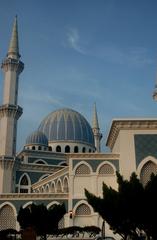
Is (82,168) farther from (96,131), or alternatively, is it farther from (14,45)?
(96,131)

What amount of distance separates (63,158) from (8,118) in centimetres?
1165

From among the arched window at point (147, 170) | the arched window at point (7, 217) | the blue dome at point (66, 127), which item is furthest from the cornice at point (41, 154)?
the arched window at point (147, 170)

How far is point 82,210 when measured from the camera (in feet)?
85.0

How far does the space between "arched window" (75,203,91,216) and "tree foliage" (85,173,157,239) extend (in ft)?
32.6

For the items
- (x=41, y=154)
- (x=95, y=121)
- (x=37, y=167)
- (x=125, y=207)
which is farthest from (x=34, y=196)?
(x=95, y=121)

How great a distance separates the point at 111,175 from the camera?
Answer: 2622cm

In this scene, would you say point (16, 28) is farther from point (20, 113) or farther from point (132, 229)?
point (132, 229)

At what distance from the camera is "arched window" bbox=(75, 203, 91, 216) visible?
25.8 m

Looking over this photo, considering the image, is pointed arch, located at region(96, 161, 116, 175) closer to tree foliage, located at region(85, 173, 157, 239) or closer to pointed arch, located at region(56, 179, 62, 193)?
pointed arch, located at region(56, 179, 62, 193)

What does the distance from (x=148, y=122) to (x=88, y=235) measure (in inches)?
337

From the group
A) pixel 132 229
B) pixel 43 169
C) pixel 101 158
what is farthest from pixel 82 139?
pixel 132 229

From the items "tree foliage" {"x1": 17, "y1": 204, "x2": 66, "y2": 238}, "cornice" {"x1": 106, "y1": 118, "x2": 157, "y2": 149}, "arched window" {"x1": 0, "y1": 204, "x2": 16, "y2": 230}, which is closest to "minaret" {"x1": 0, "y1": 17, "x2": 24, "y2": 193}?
"arched window" {"x1": 0, "y1": 204, "x2": 16, "y2": 230}

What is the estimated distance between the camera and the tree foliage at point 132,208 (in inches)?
547

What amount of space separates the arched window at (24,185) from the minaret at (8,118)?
336 centimetres
